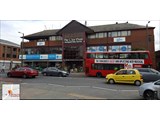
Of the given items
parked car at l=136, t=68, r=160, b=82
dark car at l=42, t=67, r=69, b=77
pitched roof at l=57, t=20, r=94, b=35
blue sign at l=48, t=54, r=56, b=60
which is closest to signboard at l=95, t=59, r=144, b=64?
parked car at l=136, t=68, r=160, b=82

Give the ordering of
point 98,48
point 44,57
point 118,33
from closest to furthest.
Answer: point 118,33
point 98,48
point 44,57

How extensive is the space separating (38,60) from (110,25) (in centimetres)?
1949

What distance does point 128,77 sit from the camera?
52.4 feet

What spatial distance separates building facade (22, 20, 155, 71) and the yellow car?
17.6m

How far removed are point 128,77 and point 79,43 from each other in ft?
75.6

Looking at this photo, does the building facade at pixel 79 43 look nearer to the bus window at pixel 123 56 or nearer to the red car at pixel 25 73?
the bus window at pixel 123 56

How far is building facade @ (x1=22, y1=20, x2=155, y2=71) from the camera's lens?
3341 cm

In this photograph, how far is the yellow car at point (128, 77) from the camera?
51.3ft

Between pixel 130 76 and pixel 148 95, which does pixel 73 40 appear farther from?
pixel 148 95

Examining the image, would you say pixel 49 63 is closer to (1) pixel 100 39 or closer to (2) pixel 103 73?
(1) pixel 100 39

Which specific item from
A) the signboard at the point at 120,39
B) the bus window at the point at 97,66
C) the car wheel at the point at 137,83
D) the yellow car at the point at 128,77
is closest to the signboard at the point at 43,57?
the signboard at the point at 120,39

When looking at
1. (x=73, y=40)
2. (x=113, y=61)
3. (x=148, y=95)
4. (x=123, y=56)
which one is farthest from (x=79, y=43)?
(x=148, y=95)

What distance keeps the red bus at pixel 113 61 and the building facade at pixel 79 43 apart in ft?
35.4

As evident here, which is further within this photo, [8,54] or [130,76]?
[8,54]
